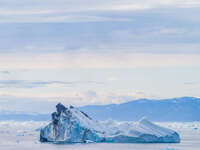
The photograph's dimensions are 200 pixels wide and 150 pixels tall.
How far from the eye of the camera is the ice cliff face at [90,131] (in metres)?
61.7

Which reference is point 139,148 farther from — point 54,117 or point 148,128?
point 54,117

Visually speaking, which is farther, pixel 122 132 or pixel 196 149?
pixel 122 132

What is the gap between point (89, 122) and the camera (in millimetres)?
63000

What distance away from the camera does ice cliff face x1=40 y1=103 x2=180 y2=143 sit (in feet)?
202

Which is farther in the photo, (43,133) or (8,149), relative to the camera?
(43,133)

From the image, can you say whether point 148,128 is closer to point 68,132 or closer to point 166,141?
point 166,141

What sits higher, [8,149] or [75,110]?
[75,110]

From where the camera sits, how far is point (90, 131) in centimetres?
6206

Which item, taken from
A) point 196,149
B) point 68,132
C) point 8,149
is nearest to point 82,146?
point 68,132

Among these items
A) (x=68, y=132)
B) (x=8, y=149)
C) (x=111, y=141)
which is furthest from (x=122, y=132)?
(x=8, y=149)

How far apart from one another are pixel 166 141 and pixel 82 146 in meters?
9.88

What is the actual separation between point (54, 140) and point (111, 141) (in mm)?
5961

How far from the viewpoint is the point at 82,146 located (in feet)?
201

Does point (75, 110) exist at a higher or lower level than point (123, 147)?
higher
